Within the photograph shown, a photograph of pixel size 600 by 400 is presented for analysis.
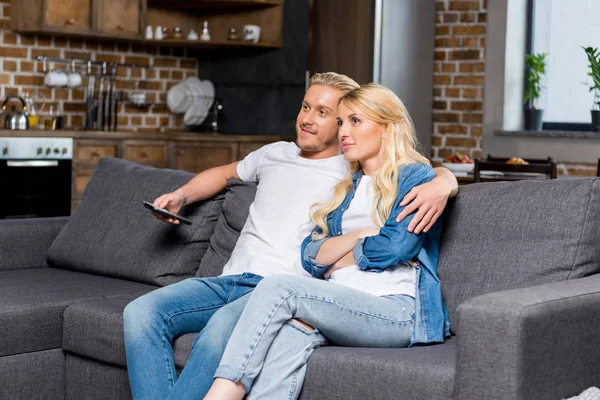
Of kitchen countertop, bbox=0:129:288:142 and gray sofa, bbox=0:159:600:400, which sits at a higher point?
kitchen countertop, bbox=0:129:288:142

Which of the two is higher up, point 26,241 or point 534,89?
point 534,89

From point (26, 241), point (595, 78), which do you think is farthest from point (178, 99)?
point (26, 241)

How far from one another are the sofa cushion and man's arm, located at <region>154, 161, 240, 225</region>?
0.07 metres

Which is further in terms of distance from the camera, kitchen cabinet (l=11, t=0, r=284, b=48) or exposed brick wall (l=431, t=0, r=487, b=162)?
exposed brick wall (l=431, t=0, r=487, b=162)

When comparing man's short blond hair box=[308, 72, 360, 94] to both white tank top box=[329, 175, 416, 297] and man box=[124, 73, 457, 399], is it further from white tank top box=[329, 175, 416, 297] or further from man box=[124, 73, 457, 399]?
white tank top box=[329, 175, 416, 297]

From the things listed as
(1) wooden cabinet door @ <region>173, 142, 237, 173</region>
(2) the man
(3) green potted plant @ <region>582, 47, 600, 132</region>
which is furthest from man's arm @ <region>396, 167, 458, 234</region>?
(1) wooden cabinet door @ <region>173, 142, 237, 173</region>

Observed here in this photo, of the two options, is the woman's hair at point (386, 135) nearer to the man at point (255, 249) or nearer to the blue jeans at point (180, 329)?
the man at point (255, 249)

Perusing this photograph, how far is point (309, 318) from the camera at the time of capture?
7.68 feet

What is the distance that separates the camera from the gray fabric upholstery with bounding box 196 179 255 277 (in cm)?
319

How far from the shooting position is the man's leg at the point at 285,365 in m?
2.29

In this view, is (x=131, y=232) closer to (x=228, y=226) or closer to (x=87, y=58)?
(x=228, y=226)

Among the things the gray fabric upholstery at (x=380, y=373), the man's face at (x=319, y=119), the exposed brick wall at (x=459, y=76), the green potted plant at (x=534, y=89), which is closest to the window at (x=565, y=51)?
the green potted plant at (x=534, y=89)

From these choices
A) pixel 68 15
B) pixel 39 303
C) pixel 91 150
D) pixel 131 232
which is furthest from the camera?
pixel 68 15

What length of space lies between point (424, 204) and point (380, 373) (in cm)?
45
